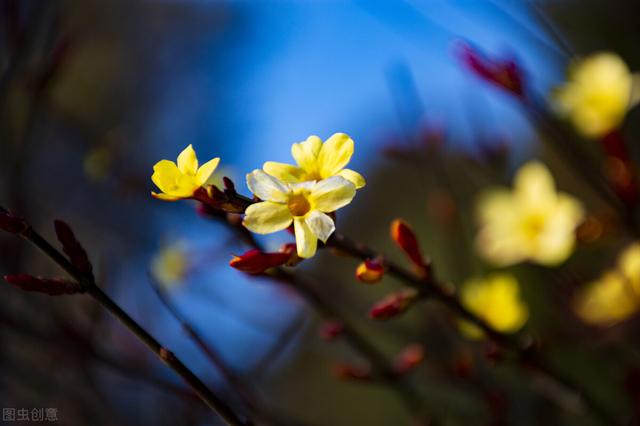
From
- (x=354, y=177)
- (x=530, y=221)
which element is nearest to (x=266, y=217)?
(x=354, y=177)

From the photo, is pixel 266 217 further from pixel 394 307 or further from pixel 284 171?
pixel 394 307

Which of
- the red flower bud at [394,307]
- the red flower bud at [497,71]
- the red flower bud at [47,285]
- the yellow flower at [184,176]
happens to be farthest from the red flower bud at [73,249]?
the red flower bud at [497,71]

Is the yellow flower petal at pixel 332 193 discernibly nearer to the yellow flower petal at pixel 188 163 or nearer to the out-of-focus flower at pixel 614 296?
the yellow flower petal at pixel 188 163

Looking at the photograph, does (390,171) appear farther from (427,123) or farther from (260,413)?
(260,413)

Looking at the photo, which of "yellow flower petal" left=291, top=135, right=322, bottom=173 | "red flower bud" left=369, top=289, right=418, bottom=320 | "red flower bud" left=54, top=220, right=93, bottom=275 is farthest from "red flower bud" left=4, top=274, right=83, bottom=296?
"red flower bud" left=369, top=289, right=418, bottom=320

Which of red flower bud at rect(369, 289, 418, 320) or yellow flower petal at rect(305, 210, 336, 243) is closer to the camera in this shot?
yellow flower petal at rect(305, 210, 336, 243)

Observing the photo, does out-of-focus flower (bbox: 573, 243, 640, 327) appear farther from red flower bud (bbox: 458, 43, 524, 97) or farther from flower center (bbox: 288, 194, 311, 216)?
flower center (bbox: 288, 194, 311, 216)

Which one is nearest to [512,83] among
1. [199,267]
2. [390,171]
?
[199,267]
